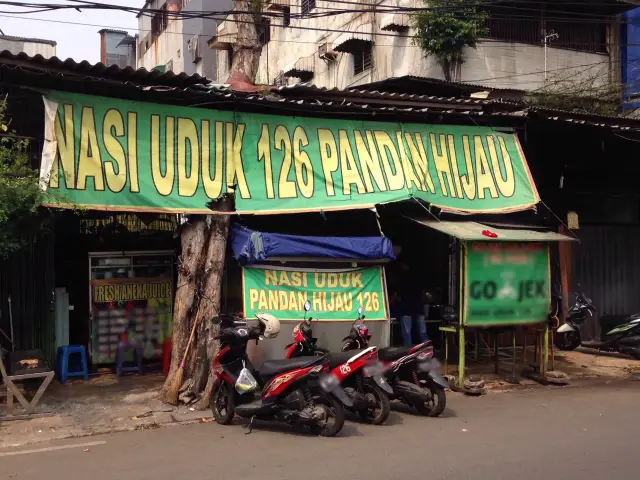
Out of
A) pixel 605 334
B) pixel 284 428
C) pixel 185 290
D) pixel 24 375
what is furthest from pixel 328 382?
pixel 605 334

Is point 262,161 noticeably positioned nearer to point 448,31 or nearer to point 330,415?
point 330,415

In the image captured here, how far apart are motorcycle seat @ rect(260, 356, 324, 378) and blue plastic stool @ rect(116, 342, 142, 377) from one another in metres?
3.91

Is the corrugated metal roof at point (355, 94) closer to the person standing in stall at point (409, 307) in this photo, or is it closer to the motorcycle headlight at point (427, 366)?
the person standing in stall at point (409, 307)

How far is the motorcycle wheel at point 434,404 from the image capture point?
7699 mm

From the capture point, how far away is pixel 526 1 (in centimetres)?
1758

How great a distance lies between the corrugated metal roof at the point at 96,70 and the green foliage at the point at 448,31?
420 inches

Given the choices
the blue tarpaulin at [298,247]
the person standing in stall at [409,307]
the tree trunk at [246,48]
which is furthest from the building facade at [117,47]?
the blue tarpaulin at [298,247]

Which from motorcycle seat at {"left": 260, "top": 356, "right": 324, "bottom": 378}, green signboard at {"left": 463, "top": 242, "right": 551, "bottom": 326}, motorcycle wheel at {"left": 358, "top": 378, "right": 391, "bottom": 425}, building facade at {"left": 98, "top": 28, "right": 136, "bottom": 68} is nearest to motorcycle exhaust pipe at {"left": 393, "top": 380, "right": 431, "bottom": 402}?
motorcycle wheel at {"left": 358, "top": 378, "right": 391, "bottom": 425}

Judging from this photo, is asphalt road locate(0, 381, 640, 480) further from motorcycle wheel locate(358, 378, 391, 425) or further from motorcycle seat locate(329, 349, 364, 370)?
motorcycle seat locate(329, 349, 364, 370)

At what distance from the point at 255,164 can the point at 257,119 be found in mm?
677

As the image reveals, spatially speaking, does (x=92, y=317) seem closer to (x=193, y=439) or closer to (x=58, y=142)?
(x=58, y=142)

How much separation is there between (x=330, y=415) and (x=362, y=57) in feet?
54.7

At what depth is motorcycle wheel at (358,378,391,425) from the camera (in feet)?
23.7

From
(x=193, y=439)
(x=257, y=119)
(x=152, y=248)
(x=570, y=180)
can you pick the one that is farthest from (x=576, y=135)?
(x=193, y=439)
